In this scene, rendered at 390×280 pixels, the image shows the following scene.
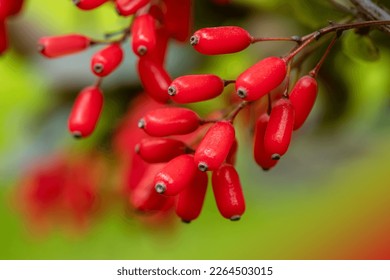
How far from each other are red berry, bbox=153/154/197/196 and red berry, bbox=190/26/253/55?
0.35ft

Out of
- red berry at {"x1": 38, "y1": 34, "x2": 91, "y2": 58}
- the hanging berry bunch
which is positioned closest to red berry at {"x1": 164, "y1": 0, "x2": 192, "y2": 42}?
the hanging berry bunch

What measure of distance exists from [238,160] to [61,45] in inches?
15.9

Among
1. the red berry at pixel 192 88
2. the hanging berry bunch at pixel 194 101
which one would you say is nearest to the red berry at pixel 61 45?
the hanging berry bunch at pixel 194 101

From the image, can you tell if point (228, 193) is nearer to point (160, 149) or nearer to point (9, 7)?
point (160, 149)

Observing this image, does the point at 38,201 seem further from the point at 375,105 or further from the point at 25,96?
the point at 375,105

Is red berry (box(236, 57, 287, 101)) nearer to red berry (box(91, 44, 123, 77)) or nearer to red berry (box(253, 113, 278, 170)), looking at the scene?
red berry (box(253, 113, 278, 170))

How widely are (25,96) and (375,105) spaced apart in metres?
0.58

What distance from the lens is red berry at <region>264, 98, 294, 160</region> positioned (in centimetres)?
67

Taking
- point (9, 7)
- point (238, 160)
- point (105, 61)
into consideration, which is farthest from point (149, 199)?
point (238, 160)

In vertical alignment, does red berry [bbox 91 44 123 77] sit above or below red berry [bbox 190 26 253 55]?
above

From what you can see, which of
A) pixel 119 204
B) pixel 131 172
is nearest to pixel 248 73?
pixel 131 172

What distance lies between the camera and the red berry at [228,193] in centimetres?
70

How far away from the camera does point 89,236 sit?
118 centimetres
